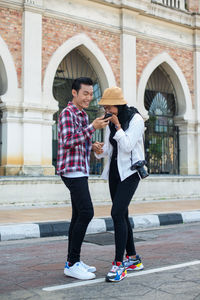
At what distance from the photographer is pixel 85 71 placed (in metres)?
15.9

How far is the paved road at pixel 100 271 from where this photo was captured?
328 cm

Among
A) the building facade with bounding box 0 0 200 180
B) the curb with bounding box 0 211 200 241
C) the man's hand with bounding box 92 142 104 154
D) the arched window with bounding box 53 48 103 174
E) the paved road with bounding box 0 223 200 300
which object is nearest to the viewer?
the paved road with bounding box 0 223 200 300

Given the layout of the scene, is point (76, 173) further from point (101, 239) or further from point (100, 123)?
point (101, 239)

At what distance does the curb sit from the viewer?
6359 mm

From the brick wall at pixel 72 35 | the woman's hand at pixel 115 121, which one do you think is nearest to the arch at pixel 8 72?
the brick wall at pixel 72 35

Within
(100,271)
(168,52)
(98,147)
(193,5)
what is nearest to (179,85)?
(168,52)

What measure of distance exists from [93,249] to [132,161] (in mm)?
2019

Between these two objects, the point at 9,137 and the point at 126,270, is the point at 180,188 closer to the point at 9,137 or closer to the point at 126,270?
the point at 9,137

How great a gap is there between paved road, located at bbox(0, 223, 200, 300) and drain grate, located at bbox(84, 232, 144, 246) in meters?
0.01

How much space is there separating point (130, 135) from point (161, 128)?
43.1 ft

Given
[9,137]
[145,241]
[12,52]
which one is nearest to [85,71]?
[12,52]

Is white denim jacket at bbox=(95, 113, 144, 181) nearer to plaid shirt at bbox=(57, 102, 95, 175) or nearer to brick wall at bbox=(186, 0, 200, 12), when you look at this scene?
plaid shirt at bbox=(57, 102, 95, 175)

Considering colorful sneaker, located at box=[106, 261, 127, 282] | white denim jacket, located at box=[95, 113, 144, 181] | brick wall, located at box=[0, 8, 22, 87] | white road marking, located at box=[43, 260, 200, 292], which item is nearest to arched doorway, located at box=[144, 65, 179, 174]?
brick wall, located at box=[0, 8, 22, 87]

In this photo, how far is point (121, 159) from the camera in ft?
12.7
